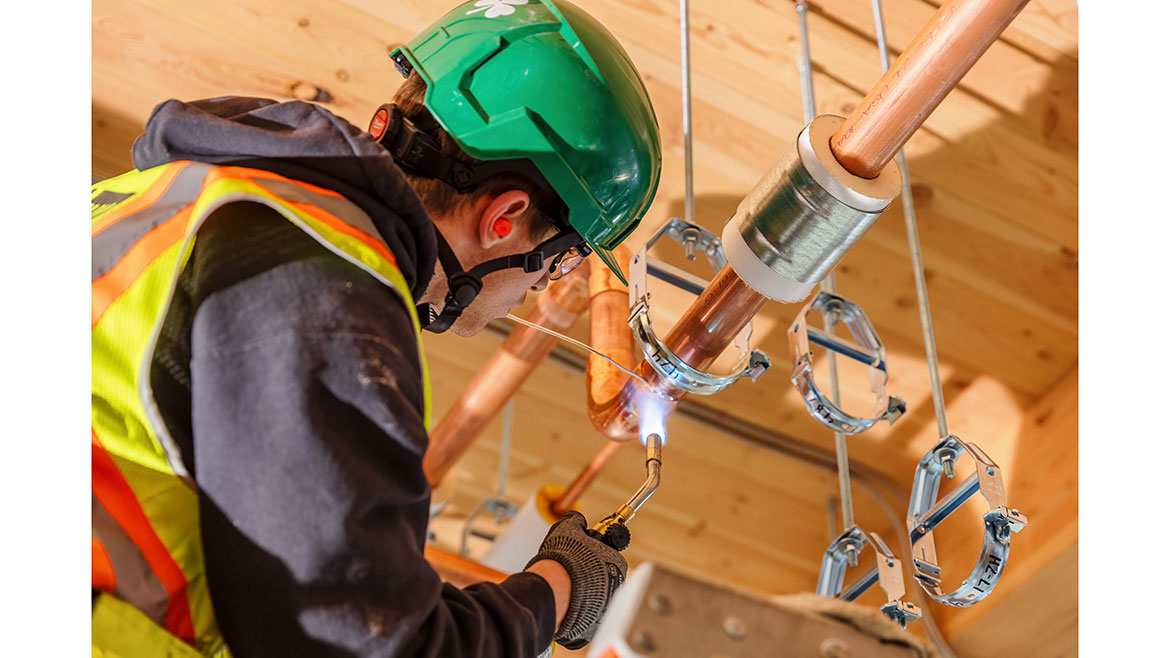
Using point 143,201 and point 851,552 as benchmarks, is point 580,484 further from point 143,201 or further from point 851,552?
point 143,201

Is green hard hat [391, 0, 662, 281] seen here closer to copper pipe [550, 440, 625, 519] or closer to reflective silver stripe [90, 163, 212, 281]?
reflective silver stripe [90, 163, 212, 281]

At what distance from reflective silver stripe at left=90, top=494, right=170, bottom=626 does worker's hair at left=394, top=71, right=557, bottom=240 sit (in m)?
0.55

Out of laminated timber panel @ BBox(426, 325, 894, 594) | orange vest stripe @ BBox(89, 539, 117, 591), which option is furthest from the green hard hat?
laminated timber panel @ BBox(426, 325, 894, 594)

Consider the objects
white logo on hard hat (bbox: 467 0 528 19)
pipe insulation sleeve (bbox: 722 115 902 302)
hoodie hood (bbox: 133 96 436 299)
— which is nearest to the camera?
hoodie hood (bbox: 133 96 436 299)

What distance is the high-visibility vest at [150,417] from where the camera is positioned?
95 centimetres

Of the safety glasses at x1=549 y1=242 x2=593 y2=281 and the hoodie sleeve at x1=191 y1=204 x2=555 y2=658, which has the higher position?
the hoodie sleeve at x1=191 y1=204 x2=555 y2=658

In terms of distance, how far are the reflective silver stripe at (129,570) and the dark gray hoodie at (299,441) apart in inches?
2.0

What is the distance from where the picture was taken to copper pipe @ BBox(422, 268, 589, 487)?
2279 millimetres

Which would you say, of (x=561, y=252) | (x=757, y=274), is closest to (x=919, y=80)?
(x=757, y=274)

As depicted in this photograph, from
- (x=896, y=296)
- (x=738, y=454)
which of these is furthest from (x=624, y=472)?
(x=896, y=296)

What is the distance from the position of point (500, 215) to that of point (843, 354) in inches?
20.1

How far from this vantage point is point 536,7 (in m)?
A: 1.52

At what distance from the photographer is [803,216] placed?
1.32 m

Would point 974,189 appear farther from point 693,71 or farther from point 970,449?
point 970,449
